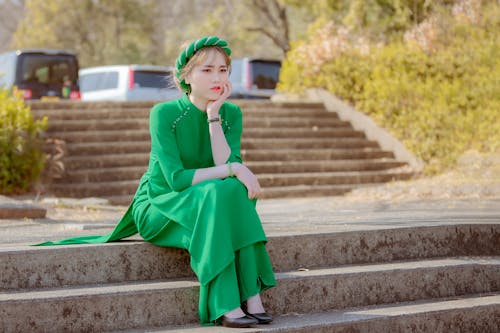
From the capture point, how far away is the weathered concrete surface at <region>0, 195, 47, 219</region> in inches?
308

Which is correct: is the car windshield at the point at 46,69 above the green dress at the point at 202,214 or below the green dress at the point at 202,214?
above

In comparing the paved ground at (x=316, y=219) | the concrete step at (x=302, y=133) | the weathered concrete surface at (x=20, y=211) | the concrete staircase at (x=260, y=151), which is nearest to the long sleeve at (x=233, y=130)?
the paved ground at (x=316, y=219)

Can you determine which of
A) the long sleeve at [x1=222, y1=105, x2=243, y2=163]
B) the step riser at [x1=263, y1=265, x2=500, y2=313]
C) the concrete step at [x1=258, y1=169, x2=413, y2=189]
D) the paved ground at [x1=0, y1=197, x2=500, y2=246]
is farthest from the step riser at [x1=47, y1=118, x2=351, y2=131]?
the step riser at [x1=263, y1=265, x2=500, y2=313]

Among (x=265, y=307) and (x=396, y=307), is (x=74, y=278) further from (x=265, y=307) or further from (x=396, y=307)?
(x=396, y=307)

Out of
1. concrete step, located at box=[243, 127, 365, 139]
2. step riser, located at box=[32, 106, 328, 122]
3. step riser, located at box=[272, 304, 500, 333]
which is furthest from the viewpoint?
concrete step, located at box=[243, 127, 365, 139]

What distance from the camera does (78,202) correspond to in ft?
33.4

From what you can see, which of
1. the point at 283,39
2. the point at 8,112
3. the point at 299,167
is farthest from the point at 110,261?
the point at 283,39

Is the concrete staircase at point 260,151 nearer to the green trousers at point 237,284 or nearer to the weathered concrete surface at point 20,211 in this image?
the weathered concrete surface at point 20,211

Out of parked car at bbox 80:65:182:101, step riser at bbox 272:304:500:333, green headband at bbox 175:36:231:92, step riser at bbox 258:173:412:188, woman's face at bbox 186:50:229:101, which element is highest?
parked car at bbox 80:65:182:101

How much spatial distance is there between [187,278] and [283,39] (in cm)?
2973

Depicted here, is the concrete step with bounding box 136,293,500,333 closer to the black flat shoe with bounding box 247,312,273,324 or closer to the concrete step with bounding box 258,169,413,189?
the black flat shoe with bounding box 247,312,273,324

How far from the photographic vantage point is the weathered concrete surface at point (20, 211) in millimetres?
7816

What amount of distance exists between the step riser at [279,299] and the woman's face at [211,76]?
1066mm

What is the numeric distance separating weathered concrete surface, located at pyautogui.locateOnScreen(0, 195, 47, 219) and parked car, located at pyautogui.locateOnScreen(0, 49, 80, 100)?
12.8 metres
